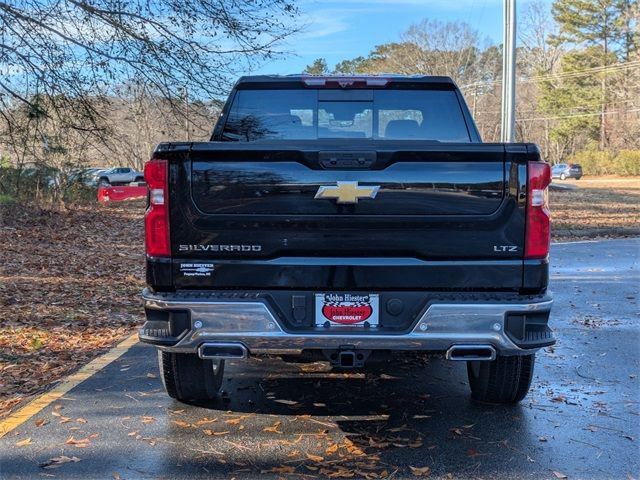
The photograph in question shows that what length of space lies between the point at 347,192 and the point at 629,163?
56.4 m

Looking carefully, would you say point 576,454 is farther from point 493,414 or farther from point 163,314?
point 163,314

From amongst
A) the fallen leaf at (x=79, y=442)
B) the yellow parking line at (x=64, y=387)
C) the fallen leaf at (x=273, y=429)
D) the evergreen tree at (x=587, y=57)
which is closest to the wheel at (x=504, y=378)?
the fallen leaf at (x=273, y=429)

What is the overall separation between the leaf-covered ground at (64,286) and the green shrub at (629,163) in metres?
38.7

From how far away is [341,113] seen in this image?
4996 millimetres

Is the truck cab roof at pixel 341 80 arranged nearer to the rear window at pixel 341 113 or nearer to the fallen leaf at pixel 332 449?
the rear window at pixel 341 113

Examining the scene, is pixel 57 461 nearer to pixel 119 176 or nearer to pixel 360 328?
pixel 360 328

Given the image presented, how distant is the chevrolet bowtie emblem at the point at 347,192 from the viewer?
339cm

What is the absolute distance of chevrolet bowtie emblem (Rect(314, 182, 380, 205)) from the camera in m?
3.39

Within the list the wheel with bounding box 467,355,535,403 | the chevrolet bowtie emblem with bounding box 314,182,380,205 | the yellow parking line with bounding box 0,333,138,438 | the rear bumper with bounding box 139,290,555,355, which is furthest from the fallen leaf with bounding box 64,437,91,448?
the wheel with bounding box 467,355,535,403

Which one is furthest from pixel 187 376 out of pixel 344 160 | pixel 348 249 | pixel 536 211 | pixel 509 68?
pixel 509 68

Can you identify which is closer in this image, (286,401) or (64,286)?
(286,401)

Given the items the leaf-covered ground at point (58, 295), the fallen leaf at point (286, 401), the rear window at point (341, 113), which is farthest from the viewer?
the leaf-covered ground at point (58, 295)

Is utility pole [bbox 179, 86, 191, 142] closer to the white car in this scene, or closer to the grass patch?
the grass patch

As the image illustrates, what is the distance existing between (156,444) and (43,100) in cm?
738
